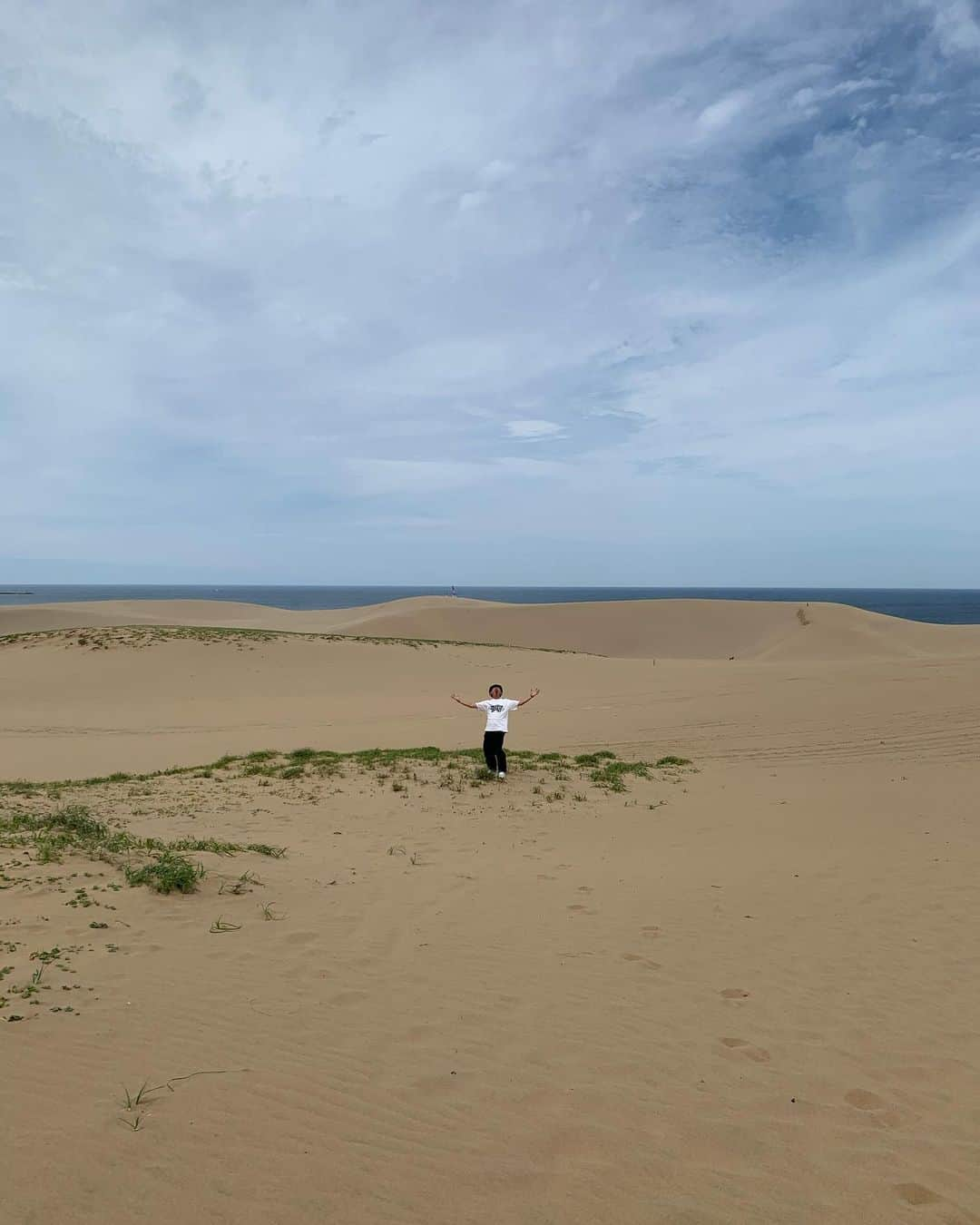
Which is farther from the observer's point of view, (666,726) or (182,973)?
(666,726)

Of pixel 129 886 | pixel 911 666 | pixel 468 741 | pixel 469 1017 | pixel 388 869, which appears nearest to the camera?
pixel 469 1017

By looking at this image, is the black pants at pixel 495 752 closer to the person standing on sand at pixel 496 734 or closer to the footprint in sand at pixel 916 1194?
the person standing on sand at pixel 496 734

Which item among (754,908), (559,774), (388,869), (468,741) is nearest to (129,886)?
(388,869)

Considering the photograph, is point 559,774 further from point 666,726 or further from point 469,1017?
point 469,1017

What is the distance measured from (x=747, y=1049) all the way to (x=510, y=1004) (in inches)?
51.2

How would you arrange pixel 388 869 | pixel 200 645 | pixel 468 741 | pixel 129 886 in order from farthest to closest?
pixel 200 645 → pixel 468 741 → pixel 388 869 → pixel 129 886

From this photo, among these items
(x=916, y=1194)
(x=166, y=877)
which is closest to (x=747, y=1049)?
(x=916, y=1194)

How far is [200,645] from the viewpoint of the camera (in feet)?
85.7

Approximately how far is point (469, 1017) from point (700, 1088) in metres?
1.28

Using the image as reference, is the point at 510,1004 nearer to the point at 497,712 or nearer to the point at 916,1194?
the point at 916,1194

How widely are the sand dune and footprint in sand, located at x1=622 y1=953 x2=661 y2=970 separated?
34.4 metres

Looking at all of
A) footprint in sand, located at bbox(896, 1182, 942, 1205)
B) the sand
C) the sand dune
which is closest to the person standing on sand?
the sand

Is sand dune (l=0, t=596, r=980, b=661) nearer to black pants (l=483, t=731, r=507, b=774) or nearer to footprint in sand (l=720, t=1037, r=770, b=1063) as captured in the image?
black pants (l=483, t=731, r=507, b=774)

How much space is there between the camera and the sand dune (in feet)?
131
